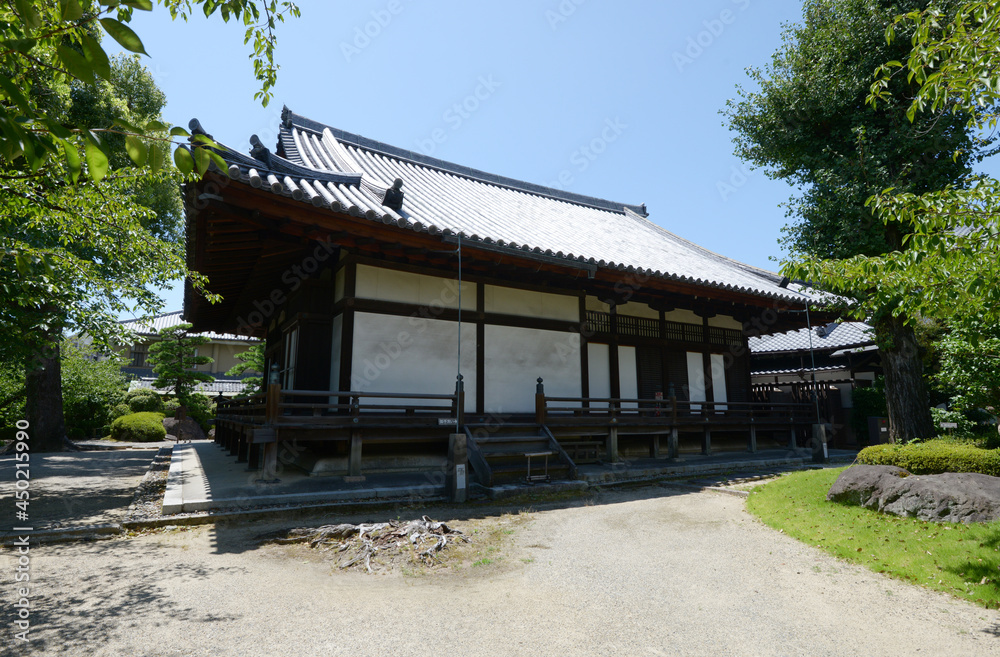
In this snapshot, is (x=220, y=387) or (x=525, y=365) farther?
(x=220, y=387)

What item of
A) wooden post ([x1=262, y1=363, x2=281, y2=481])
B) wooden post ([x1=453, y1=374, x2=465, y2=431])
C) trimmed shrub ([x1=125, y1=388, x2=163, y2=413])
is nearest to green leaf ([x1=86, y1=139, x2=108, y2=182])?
wooden post ([x1=262, y1=363, x2=281, y2=481])

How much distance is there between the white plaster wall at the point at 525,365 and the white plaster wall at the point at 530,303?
0.35 metres

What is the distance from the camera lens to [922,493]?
613cm

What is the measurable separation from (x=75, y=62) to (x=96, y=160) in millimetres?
270

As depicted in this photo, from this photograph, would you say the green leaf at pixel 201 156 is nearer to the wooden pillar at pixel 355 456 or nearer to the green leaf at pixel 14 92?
the green leaf at pixel 14 92

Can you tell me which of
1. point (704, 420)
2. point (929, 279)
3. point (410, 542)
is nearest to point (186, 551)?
point (410, 542)

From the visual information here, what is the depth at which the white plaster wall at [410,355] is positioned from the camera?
8.98 m

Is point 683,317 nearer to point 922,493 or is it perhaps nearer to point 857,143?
point 857,143

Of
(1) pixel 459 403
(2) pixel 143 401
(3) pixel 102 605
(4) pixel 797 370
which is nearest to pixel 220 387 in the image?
(2) pixel 143 401

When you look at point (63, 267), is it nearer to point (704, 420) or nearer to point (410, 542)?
point (410, 542)

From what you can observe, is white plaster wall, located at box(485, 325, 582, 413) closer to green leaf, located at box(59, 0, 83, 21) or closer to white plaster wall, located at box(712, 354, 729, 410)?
white plaster wall, located at box(712, 354, 729, 410)

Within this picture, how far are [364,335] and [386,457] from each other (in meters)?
2.08

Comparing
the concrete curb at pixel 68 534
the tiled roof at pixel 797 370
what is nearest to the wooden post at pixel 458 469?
the concrete curb at pixel 68 534

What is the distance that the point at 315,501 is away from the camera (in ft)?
23.0
